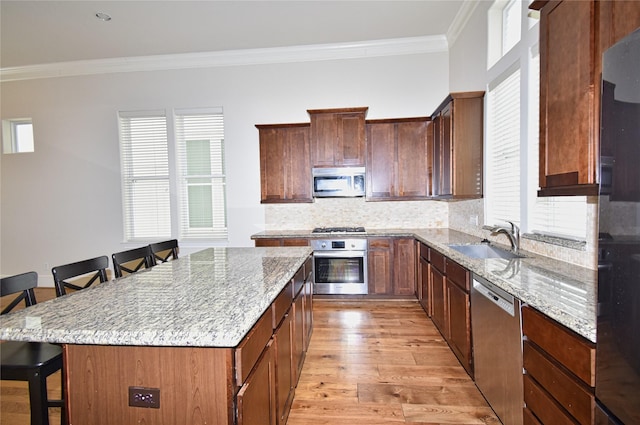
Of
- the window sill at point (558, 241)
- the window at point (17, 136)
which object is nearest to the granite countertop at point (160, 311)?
the window sill at point (558, 241)

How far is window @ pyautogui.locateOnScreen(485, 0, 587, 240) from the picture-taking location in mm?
2096

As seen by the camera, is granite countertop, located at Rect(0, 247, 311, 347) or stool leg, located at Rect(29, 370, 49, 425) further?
stool leg, located at Rect(29, 370, 49, 425)

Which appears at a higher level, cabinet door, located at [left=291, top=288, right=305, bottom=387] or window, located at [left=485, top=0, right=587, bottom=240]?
window, located at [left=485, top=0, right=587, bottom=240]

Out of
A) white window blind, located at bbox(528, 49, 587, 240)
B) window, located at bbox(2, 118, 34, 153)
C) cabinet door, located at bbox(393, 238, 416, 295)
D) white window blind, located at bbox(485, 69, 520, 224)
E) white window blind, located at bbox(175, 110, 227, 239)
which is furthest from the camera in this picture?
window, located at bbox(2, 118, 34, 153)

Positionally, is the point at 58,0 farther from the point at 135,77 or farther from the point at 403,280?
the point at 403,280

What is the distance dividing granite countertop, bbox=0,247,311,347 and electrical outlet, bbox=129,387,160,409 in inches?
7.2

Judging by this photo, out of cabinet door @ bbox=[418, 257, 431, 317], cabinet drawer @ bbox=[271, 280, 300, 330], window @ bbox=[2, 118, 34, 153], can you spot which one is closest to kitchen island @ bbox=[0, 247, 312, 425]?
cabinet drawer @ bbox=[271, 280, 300, 330]

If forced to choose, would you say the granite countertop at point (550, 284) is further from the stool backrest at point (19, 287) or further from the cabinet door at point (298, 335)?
the stool backrest at point (19, 287)

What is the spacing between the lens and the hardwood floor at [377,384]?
189 centimetres

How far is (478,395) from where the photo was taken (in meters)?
2.04

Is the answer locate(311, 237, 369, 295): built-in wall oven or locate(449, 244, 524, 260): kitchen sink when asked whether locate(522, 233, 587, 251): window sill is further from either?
locate(311, 237, 369, 295): built-in wall oven

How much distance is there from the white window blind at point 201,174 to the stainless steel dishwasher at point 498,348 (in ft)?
12.5

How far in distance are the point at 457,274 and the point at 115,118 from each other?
539 cm

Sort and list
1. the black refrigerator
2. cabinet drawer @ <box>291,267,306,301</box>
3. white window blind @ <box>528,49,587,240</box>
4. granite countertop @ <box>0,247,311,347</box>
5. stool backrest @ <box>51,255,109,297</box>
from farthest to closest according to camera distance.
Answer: cabinet drawer @ <box>291,267,306,301</box> < white window blind @ <box>528,49,587,240</box> < stool backrest @ <box>51,255,109,297</box> < granite countertop @ <box>0,247,311,347</box> < the black refrigerator
